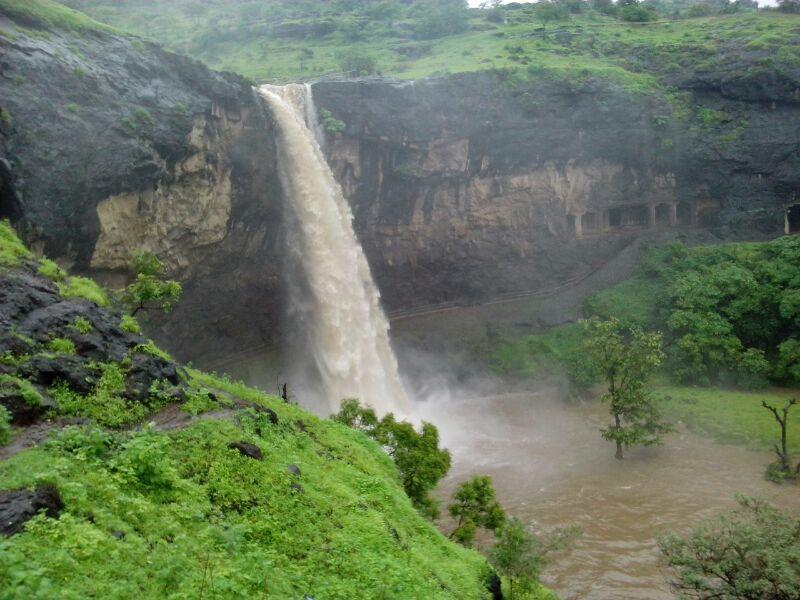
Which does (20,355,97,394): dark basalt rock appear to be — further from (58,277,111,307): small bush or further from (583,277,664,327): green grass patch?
(583,277,664,327): green grass patch

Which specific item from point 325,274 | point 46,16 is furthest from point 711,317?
point 46,16

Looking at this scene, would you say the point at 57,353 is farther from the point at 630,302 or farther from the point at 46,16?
the point at 630,302

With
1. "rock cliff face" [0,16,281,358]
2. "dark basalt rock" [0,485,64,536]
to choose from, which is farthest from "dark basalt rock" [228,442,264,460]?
"rock cliff face" [0,16,281,358]

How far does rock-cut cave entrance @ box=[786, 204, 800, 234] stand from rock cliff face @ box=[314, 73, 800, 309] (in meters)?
1.18

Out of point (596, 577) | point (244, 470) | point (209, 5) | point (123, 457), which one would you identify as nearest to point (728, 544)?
point (596, 577)

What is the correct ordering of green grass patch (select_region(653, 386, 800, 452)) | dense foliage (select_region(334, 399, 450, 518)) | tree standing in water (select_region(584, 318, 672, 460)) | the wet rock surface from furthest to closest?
green grass patch (select_region(653, 386, 800, 452)) < tree standing in water (select_region(584, 318, 672, 460)) < dense foliage (select_region(334, 399, 450, 518)) < the wet rock surface

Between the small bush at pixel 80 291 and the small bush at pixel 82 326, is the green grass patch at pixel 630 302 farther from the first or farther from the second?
the small bush at pixel 82 326

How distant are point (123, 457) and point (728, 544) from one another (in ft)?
31.6

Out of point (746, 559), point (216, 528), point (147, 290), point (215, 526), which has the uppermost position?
point (147, 290)

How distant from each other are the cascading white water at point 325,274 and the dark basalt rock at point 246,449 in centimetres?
1700

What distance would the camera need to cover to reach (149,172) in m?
21.0

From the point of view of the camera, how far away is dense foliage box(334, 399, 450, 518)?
44.5ft

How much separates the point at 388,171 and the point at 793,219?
24547 mm

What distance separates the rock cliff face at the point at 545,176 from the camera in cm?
3344
